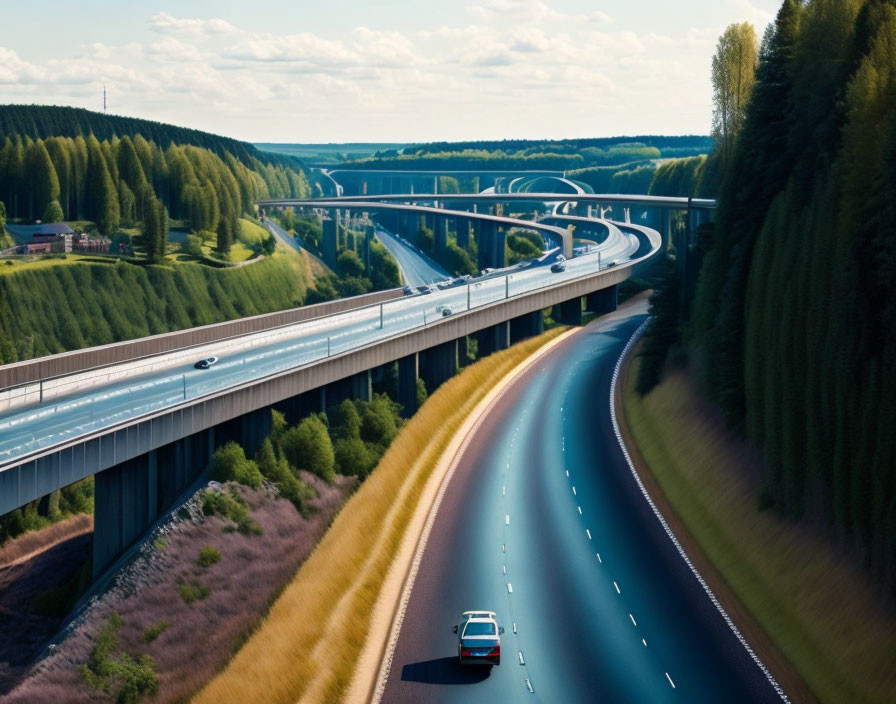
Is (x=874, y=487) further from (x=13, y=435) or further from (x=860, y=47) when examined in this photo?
(x=13, y=435)

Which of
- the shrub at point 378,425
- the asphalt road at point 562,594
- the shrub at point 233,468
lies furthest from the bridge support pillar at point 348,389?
the shrub at point 233,468

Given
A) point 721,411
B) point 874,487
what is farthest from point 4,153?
point 874,487

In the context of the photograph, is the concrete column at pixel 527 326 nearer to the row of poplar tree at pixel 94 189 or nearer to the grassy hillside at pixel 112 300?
the grassy hillside at pixel 112 300

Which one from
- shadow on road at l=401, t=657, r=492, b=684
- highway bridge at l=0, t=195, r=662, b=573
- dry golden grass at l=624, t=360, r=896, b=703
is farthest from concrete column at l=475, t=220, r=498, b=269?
shadow on road at l=401, t=657, r=492, b=684

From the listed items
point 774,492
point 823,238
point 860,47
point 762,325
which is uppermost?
point 860,47

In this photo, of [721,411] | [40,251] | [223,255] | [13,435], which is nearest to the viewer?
[13,435]

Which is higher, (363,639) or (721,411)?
(721,411)
